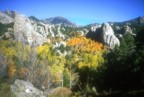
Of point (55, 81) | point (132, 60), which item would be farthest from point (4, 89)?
point (55, 81)

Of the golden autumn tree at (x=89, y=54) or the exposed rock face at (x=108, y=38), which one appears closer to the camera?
the golden autumn tree at (x=89, y=54)

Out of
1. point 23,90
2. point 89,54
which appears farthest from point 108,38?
point 23,90

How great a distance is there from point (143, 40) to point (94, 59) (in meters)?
12.9

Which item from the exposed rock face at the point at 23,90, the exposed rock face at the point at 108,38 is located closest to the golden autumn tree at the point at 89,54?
the exposed rock face at the point at 108,38

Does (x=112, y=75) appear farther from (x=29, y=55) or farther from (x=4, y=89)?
(x=4, y=89)

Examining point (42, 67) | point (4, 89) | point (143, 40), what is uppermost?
point (143, 40)

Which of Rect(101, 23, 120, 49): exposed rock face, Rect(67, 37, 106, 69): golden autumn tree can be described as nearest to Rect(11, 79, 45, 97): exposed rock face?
Rect(67, 37, 106, 69): golden autumn tree

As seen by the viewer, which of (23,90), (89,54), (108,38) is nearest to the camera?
(23,90)

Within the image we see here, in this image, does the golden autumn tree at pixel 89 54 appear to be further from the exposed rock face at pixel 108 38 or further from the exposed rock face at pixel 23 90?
the exposed rock face at pixel 23 90

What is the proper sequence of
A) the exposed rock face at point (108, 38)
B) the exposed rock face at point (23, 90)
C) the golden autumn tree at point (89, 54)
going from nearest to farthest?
the exposed rock face at point (23, 90) < the golden autumn tree at point (89, 54) < the exposed rock face at point (108, 38)

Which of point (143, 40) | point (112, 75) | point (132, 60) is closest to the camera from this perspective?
point (132, 60)

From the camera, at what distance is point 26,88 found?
38.2 ft

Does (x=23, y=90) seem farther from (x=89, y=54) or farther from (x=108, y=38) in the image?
(x=108, y=38)

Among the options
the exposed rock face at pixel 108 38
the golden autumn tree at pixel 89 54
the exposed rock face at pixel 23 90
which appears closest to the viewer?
the exposed rock face at pixel 23 90
